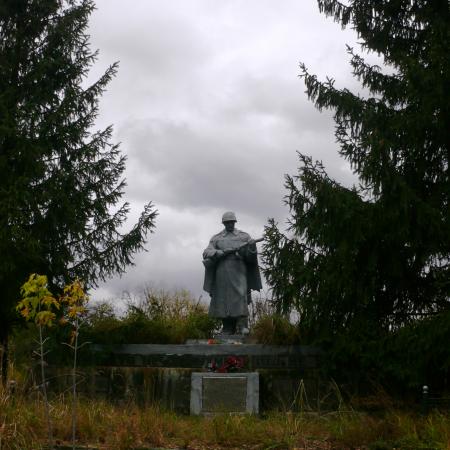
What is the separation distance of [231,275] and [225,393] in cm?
228

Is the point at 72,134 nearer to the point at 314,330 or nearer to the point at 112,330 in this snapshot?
the point at 112,330

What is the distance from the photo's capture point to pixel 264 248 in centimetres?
1027

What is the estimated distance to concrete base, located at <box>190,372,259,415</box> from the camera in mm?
9852

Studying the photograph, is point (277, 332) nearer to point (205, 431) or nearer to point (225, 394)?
point (225, 394)

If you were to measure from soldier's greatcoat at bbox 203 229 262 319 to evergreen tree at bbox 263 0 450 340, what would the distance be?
140cm

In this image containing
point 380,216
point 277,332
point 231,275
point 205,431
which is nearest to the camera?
point 205,431

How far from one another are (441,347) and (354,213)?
6.54 feet

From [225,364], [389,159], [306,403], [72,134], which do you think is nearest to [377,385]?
[306,403]

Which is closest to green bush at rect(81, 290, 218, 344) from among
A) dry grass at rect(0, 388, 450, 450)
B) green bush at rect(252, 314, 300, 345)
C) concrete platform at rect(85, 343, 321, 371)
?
concrete platform at rect(85, 343, 321, 371)

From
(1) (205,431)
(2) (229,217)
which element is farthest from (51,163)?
(1) (205,431)

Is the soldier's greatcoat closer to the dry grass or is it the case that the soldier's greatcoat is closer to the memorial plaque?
the memorial plaque

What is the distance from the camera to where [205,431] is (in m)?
7.72

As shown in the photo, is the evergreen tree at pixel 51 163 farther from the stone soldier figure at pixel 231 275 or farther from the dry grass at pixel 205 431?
the dry grass at pixel 205 431

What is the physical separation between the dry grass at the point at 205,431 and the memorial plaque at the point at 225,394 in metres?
1.72
